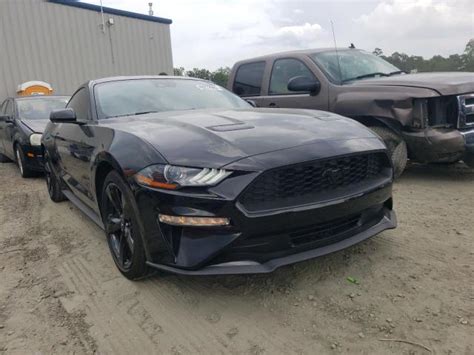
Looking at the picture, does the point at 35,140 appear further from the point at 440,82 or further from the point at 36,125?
the point at 440,82

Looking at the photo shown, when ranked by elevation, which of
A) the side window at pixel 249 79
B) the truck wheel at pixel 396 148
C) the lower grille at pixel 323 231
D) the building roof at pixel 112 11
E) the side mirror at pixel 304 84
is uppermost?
the building roof at pixel 112 11

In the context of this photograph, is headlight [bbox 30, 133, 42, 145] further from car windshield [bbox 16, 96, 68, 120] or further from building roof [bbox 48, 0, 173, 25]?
building roof [bbox 48, 0, 173, 25]

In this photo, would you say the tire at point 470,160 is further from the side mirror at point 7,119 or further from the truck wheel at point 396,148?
the side mirror at point 7,119

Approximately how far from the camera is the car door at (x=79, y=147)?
11.3 feet

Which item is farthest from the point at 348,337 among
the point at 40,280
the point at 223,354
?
the point at 40,280

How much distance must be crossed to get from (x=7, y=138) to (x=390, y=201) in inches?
292

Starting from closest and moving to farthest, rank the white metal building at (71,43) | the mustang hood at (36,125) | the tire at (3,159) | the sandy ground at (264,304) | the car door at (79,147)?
the sandy ground at (264,304)
the car door at (79,147)
the mustang hood at (36,125)
the tire at (3,159)
the white metal building at (71,43)

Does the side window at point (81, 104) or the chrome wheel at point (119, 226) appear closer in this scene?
the chrome wheel at point (119, 226)

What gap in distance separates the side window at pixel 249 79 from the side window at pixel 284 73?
10.4 inches

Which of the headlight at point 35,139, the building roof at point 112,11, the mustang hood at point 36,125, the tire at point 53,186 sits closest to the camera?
the tire at point 53,186

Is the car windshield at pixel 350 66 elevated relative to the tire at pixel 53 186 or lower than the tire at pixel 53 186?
elevated

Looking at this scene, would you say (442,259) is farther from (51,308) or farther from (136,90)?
(136,90)

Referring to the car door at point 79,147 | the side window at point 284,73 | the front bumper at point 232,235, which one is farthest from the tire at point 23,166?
the front bumper at point 232,235

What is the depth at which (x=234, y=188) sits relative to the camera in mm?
2266
